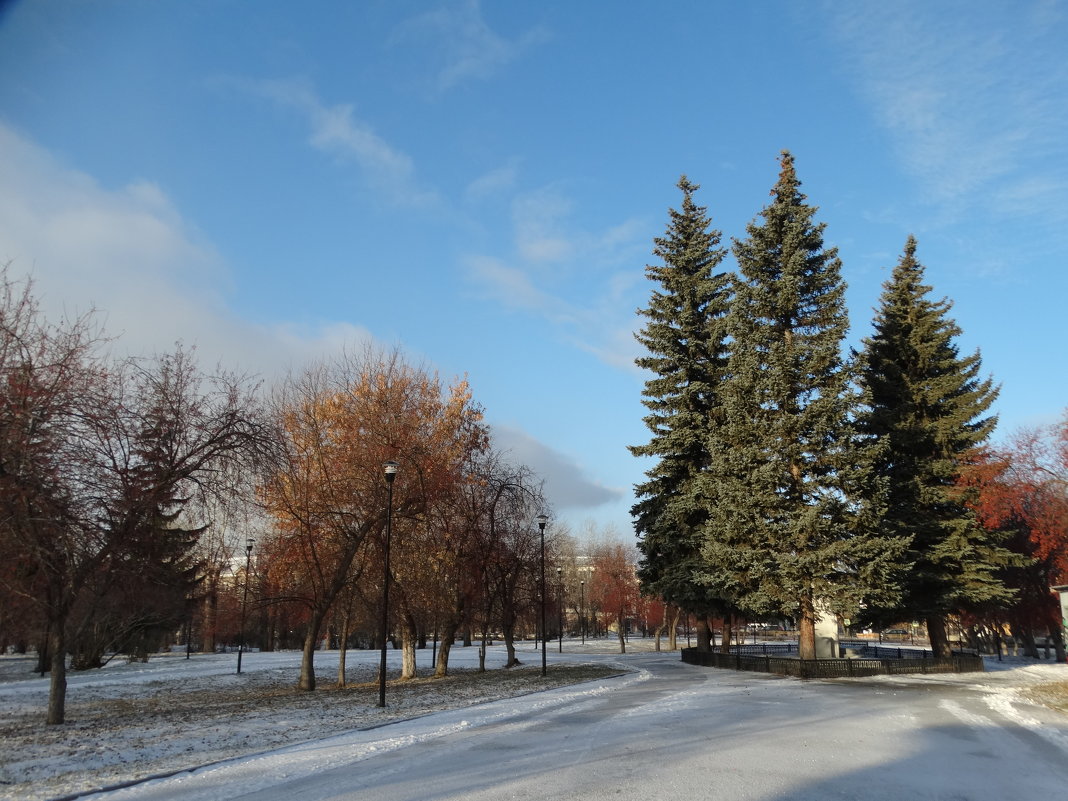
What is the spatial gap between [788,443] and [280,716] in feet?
65.7

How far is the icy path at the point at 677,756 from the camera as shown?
8484 millimetres

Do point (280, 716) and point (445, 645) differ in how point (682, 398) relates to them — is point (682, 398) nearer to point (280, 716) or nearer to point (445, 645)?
point (445, 645)

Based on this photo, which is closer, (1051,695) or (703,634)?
(1051,695)

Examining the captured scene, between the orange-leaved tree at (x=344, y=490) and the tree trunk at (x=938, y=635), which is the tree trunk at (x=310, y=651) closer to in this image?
the orange-leaved tree at (x=344, y=490)

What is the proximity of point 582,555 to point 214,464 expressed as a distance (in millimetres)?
94664

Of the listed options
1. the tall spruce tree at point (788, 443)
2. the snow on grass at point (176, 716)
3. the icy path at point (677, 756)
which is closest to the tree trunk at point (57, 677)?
the snow on grass at point (176, 716)

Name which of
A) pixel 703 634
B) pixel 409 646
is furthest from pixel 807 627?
pixel 409 646

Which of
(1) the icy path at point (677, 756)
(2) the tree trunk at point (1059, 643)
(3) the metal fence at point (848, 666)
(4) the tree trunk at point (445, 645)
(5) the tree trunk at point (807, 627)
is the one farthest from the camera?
(2) the tree trunk at point (1059, 643)

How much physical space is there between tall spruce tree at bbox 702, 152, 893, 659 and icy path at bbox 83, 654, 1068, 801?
817 cm

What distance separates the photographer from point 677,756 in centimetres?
1036

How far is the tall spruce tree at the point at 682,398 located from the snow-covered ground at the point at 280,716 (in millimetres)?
5647

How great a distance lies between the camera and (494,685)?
75.9ft

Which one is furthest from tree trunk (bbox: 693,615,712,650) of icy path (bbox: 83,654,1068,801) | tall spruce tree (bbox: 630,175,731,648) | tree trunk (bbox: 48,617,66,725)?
tree trunk (bbox: 48,617,66,725)

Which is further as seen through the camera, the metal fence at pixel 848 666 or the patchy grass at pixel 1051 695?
the metal fence at pixel 848 666
